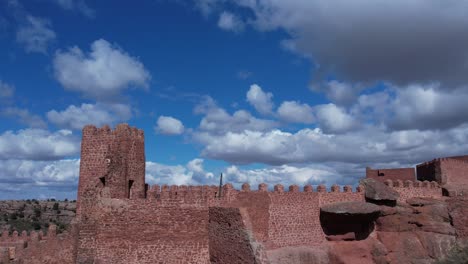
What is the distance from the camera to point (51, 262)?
58.9 ft

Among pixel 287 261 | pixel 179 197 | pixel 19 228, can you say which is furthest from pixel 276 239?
pixel 19 228

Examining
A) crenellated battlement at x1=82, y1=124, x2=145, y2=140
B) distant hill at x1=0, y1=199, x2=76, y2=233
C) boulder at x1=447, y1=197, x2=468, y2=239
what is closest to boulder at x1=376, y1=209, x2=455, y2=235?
boulder at x1=447, y1=197, x2=468, y2=239

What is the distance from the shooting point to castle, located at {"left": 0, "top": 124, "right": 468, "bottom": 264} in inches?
683

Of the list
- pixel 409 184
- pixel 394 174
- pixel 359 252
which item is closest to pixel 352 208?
pixel 359 252

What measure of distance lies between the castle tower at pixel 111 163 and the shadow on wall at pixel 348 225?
Answer: 9.90 m

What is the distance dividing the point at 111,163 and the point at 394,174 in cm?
2122

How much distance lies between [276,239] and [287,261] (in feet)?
3.70

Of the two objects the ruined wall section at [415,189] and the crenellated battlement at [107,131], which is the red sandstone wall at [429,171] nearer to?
the ruined wall section at [415,189]

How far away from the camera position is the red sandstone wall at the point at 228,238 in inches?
691

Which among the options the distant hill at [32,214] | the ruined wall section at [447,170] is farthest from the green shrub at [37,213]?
the ruined wall section at [447,170]

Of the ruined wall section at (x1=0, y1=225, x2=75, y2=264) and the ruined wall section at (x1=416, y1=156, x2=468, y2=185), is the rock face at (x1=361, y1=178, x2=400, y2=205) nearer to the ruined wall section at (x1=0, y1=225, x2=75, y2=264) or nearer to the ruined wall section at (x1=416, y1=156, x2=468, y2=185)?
the ruined wall section at (x1=416, y1=156, x2=468, y2=185)

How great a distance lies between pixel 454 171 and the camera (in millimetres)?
30812

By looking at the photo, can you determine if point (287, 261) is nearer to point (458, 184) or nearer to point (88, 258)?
point (88, 258)

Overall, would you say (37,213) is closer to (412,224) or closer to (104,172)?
Answer: (104,172)
